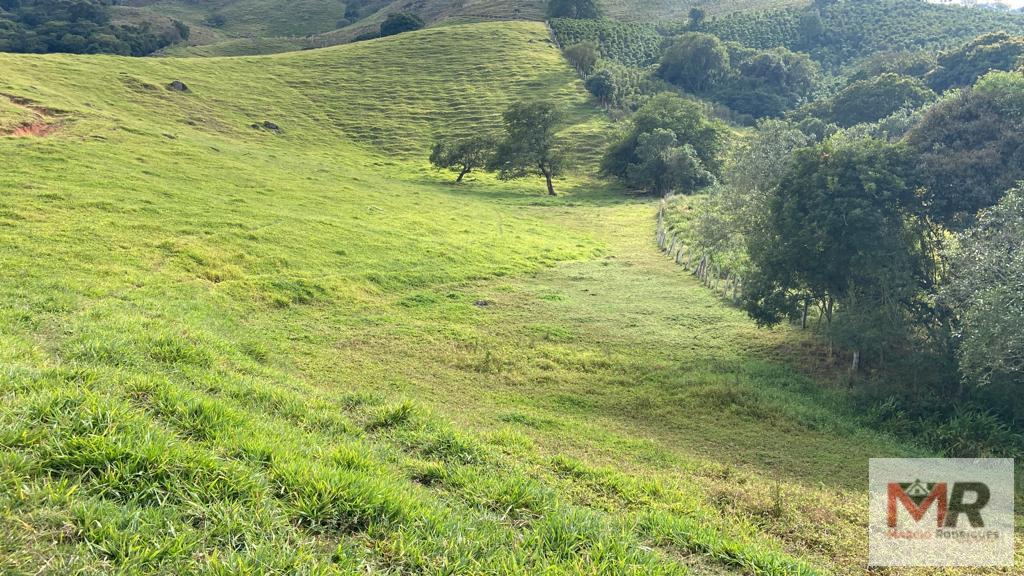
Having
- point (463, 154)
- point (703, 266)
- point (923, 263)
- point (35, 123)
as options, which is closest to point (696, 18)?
point (463, 154)

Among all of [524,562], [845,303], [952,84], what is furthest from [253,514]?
[952,84]

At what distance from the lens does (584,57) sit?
9719 centimetres

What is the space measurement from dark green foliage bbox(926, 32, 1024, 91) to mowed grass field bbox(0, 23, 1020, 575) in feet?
241

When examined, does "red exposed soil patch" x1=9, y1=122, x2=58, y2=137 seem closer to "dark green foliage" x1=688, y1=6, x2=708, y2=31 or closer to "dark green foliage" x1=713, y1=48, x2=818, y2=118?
"dark green foliage" x1=713, y1=48, x2=818, y2=118

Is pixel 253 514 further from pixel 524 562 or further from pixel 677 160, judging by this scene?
pixel 677 160

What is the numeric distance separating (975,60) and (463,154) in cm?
7794

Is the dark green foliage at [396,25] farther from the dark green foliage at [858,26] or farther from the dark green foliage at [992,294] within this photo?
the dark green foliage at [992,294]

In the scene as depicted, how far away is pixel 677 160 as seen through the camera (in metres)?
55.9

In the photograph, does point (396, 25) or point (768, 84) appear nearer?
point (768, 84)

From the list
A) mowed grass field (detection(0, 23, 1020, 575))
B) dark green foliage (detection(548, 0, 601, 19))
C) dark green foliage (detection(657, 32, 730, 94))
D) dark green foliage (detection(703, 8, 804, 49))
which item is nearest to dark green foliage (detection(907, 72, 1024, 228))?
mowed grass field (detection(0, 23, 1020, 575))

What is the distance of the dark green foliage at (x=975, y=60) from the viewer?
7650 centimetres

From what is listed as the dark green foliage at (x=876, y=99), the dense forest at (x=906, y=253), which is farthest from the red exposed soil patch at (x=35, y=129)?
the dark green foliage at (x=876, y=99)

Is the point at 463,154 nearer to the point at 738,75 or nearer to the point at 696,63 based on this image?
Answer: the point at 696,63

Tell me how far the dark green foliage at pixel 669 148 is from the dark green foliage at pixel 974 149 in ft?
128
